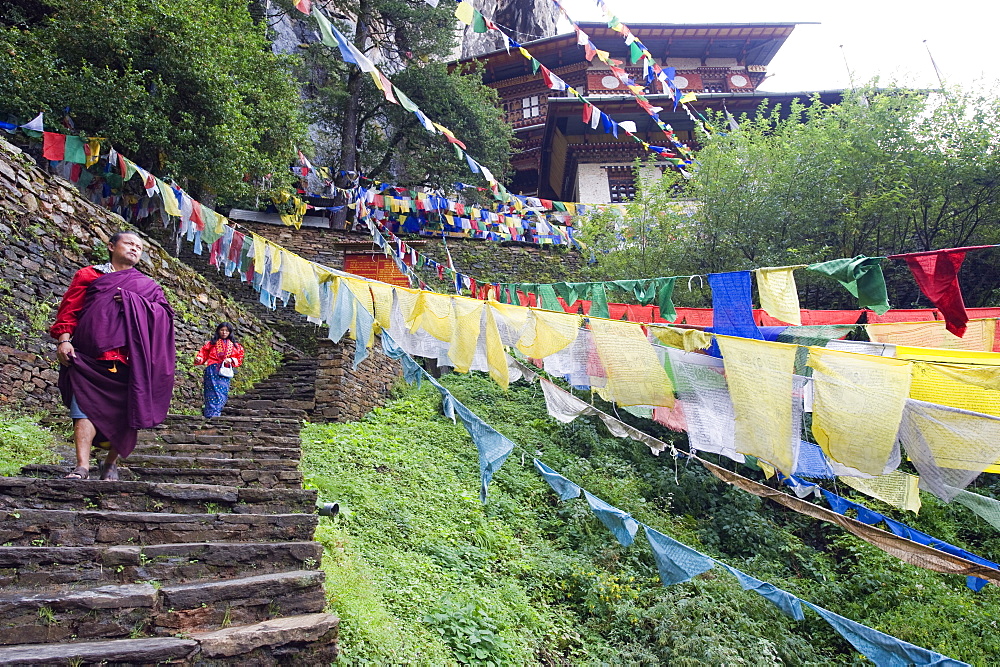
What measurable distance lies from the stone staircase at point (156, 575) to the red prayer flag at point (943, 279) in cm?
463

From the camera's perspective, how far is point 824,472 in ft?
18.9

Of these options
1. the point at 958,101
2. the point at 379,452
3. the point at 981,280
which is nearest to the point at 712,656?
the point at 379,452

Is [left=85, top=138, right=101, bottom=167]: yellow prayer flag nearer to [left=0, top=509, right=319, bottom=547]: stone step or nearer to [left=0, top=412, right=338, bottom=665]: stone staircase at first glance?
[left=0, top=412, right=338, bottom=665]: stone staircase

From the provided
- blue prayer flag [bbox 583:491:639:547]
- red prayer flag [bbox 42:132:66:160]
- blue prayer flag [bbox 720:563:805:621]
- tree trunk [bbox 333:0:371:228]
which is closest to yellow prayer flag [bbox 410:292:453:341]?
blue prayer flag [bbox 583:491:639:547]

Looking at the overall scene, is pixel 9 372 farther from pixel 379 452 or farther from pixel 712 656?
pixel 712 656

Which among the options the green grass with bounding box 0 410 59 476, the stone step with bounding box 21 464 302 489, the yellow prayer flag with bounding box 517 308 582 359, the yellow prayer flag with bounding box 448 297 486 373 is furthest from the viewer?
the yellow prayer flag with bounding box 448 297 486 373

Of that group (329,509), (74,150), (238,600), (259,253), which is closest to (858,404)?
(238,600)

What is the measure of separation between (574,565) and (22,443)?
568 centimetres

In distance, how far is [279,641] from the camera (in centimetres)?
340

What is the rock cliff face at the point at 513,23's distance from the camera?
2973 centimetres

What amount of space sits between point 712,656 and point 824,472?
6.85 feet

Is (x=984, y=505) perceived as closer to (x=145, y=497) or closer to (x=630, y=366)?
(x=630, y=366)

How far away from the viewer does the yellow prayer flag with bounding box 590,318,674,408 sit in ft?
17.2

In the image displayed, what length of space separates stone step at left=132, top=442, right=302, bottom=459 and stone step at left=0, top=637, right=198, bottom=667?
10.3 feet
